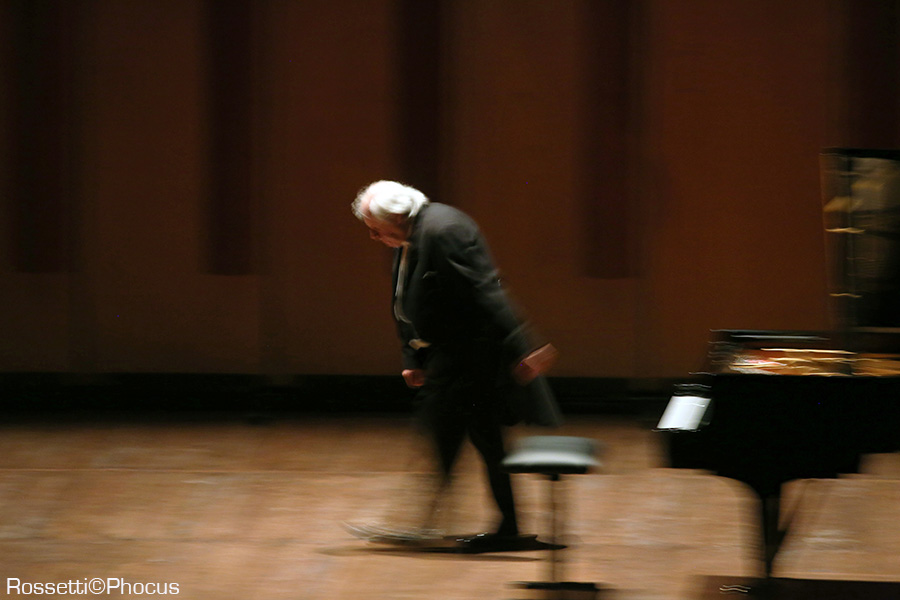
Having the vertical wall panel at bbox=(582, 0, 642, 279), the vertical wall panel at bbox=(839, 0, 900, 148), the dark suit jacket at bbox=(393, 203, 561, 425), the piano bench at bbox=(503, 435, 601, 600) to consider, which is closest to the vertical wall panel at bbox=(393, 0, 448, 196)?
the vertical wall panel at bbox=(582, 0, 642, 279)

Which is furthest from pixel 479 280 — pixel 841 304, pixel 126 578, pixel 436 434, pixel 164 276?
pixel 164 276

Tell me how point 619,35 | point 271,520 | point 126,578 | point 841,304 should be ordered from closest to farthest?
point 841,304 → point 126,578 → point 271,520 → point 619,35

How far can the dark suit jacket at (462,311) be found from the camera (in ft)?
16.5

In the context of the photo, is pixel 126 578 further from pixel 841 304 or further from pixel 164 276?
pixel 164 276

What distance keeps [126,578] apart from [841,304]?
297 centimetres

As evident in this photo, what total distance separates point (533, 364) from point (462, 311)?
369 millimetres

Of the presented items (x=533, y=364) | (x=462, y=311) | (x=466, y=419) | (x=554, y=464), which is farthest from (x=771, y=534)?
(x=462, y=311)

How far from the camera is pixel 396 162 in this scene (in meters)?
8.66

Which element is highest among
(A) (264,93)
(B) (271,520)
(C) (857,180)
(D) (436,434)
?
(A) (264,93)

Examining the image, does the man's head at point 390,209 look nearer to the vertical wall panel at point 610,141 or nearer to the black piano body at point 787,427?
the black piano body at point 787,427

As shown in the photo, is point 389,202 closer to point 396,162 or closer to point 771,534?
point 771,534

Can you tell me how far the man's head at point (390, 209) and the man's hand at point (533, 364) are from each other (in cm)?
72

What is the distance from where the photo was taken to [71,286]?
29.1 ft

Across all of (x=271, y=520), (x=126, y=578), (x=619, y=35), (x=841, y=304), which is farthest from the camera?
(x=619, y=35)
